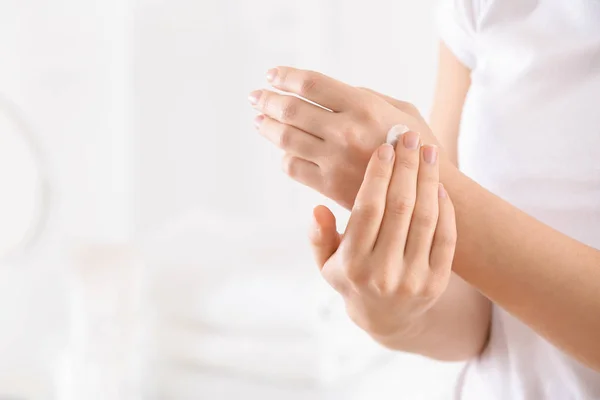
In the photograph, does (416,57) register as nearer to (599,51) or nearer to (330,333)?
(330,333)

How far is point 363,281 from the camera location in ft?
1.36

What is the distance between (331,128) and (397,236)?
0.29 feet

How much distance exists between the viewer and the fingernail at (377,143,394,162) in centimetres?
43

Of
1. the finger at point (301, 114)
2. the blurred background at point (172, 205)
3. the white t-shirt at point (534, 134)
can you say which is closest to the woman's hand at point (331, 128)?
the finger at point (301, 114)

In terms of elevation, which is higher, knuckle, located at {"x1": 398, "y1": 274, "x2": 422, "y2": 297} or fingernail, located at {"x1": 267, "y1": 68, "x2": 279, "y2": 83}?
fingernail, located at {"x1": 267, "y1": 68, "x2": 279, "y2": 83}

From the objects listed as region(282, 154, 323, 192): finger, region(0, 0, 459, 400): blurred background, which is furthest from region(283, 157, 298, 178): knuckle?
region(0, 0, 459, 400): blurred background

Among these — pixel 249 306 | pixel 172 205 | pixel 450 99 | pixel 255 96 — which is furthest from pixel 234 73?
pixel 255 96

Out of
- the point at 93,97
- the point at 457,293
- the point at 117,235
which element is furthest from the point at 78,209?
the point at 457,293

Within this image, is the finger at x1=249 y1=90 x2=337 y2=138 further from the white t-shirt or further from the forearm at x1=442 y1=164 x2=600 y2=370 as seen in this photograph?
the white t-shirt

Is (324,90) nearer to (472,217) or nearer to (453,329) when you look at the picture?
(472,217)

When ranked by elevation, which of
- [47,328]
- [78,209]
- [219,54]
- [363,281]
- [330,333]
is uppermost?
[219,54]

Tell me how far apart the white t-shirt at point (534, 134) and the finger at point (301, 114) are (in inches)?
8.0

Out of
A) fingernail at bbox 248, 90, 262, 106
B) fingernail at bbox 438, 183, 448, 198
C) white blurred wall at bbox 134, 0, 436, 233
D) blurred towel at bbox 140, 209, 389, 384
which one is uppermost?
white blurred wall at bbox 134, 0, 436, 233

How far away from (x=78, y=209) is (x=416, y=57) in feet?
2.18
